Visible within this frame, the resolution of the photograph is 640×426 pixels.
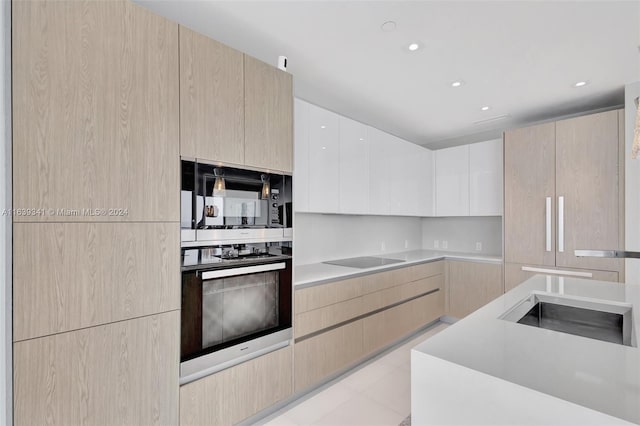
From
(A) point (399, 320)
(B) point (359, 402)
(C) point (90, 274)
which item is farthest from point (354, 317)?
(C) point (90, 274)

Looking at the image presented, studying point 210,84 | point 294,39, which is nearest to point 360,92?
point 294,39

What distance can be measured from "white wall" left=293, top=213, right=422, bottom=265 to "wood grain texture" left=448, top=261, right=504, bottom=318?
2.56 ft

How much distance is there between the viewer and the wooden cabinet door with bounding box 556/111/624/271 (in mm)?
2668

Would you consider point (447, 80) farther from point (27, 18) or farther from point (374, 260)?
point (27, 18)

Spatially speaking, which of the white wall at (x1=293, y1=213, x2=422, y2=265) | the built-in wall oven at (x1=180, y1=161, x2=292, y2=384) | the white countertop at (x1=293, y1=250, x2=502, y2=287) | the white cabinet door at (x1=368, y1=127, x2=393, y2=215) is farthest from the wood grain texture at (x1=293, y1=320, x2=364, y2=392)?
the white cabinet door at (x1=368, y1=127, x2=393, y2=215)

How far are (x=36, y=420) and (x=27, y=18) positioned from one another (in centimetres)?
153

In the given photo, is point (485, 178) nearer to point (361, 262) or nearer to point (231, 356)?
point (361, 262)

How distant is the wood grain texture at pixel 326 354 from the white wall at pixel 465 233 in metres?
Result: 2.32

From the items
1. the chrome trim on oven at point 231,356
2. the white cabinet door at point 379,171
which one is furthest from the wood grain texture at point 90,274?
the white cabinet door at point 379,171

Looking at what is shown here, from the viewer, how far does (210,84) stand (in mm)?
1672

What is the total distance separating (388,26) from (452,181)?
2.61m

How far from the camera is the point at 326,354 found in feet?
7.65

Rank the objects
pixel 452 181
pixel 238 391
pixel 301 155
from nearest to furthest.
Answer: pixel 238 391 → pixel 301 155 → pixel 452 181

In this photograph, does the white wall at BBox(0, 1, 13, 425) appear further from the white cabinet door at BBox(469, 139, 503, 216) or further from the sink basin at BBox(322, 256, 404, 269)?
the white cabinet door at BBox(469, 139, 503, 216)
